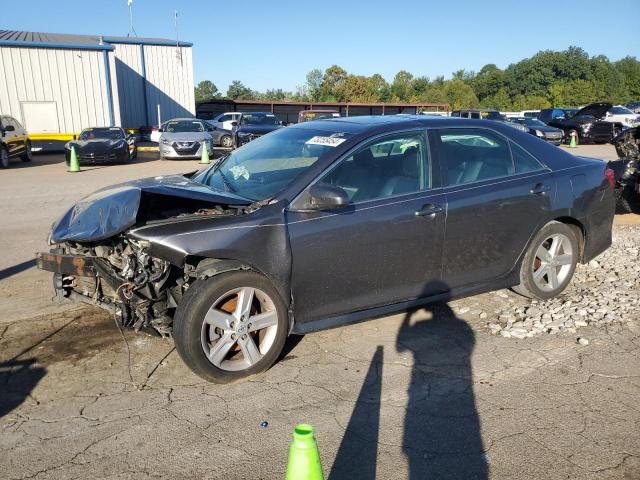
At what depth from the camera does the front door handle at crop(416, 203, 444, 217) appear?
4031 mm

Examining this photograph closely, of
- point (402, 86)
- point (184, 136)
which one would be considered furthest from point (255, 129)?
point (402, 86)

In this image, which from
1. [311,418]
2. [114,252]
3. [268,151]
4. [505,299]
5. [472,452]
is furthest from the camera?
[505,299]

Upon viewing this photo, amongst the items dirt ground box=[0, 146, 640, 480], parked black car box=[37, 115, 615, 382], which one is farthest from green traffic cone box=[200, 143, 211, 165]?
dirt ground box=[0, 146, 640, 480]

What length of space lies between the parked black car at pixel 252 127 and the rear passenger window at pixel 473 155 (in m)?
15.1

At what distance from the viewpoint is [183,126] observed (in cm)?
2014

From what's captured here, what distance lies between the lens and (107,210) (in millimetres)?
3779

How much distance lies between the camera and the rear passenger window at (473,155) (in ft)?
14.3

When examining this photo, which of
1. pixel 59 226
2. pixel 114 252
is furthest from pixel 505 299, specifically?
pixel 59 226

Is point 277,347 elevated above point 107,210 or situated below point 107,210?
below

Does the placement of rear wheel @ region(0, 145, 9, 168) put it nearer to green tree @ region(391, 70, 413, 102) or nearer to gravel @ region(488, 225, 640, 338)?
gravel @ region(488, 225, 640, 338)

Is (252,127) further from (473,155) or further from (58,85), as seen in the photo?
(473,155)

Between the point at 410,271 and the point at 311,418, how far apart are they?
4.61ft

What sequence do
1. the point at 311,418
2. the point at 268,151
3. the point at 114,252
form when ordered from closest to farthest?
the point at 311,418 → the point at 114,252 → the point at 268,151

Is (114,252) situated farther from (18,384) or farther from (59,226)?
(18,384)
